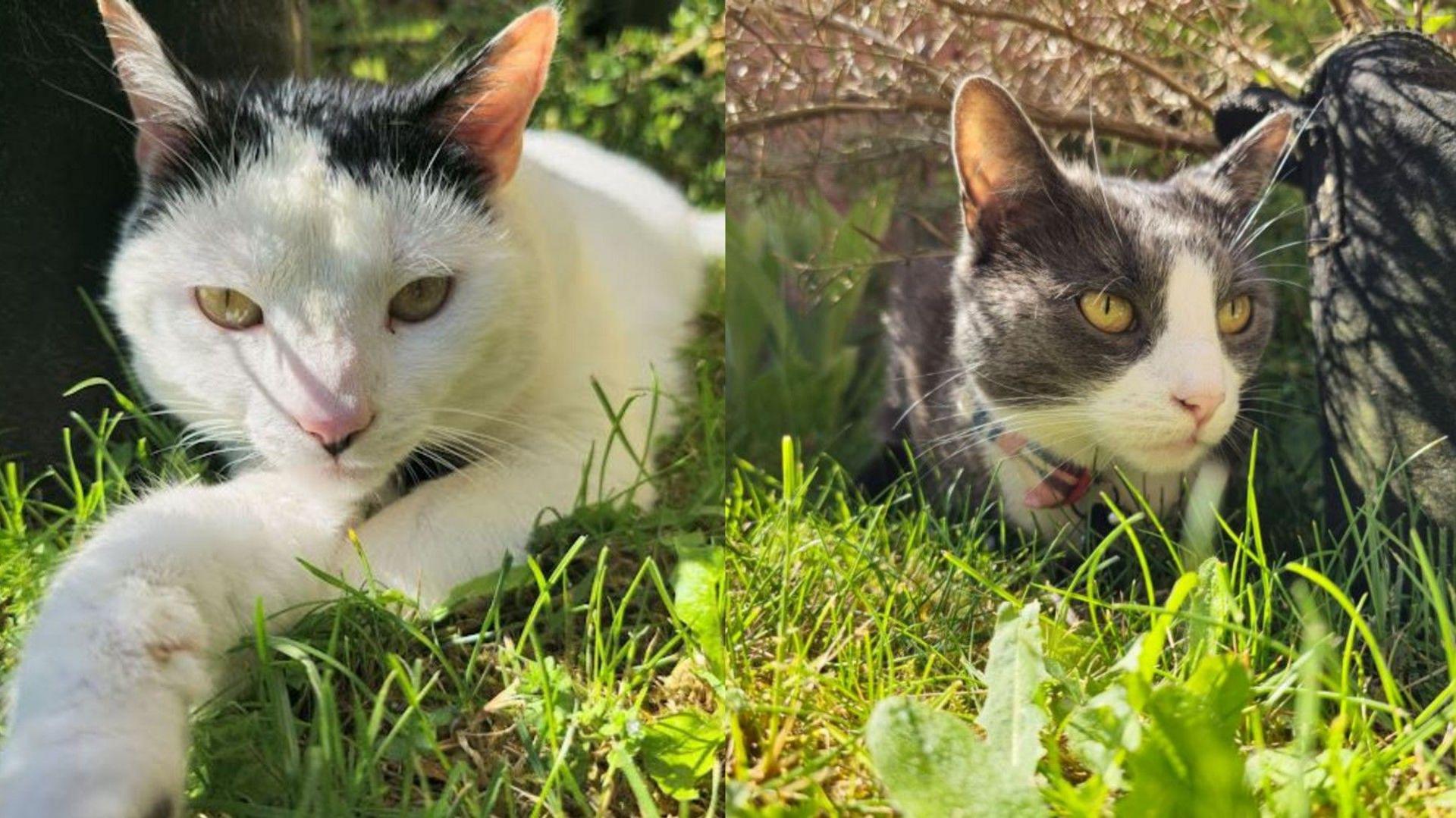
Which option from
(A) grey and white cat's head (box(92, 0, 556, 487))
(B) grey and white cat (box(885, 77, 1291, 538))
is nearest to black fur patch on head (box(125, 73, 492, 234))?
(A) grey and white cat's head (box(92, 0, 556, 487))

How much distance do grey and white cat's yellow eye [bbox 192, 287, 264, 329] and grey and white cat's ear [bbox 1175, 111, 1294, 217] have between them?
91cm

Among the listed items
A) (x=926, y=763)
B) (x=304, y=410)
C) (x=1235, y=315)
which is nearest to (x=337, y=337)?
(x=304, y=410)

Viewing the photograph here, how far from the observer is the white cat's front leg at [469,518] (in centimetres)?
107

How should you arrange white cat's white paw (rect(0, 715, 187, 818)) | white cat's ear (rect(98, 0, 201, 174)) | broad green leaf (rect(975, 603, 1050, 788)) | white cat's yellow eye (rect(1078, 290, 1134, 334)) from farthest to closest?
white cat's yellow eye (rect(1078, 290, 1134, 334)), white cat's ear (rect(98, 0, 201, 174)), broad green leaf (rect(975, 603, 1050, 788)), white cat's white paw (rect(0, 715, 187, 818))

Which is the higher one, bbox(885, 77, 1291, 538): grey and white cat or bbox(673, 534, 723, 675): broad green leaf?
bbox(885, 77, 1291, 538): grey and white cat

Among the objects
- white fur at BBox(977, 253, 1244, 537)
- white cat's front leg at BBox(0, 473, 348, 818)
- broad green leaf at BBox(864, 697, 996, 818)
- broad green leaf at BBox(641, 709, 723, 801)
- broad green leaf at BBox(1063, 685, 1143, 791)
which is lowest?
broad green leaf at BBox(641, 709, 723, 801)

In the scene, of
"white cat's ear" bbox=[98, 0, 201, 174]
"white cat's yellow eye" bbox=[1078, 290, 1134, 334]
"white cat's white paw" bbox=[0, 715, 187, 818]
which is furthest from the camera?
"white cat's yellow eye" bbox=[1078, 290, 1134, 334]

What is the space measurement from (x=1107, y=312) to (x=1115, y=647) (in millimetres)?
346

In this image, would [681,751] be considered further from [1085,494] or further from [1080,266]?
[1080,266]

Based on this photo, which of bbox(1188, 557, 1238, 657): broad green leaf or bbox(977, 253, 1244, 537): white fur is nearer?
bbox(1188, 557, 1238, 657): broad green leaf

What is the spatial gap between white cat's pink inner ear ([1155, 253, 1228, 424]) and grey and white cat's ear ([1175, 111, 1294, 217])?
0.08 metres

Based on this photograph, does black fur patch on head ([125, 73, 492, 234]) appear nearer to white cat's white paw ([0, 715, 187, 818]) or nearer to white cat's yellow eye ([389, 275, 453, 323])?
white cat's yellow eye ([389, 275, 453, 323])

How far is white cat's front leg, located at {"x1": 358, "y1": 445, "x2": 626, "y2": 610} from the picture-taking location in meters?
1.07

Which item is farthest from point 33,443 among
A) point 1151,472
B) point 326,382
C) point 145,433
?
point 1151,472
